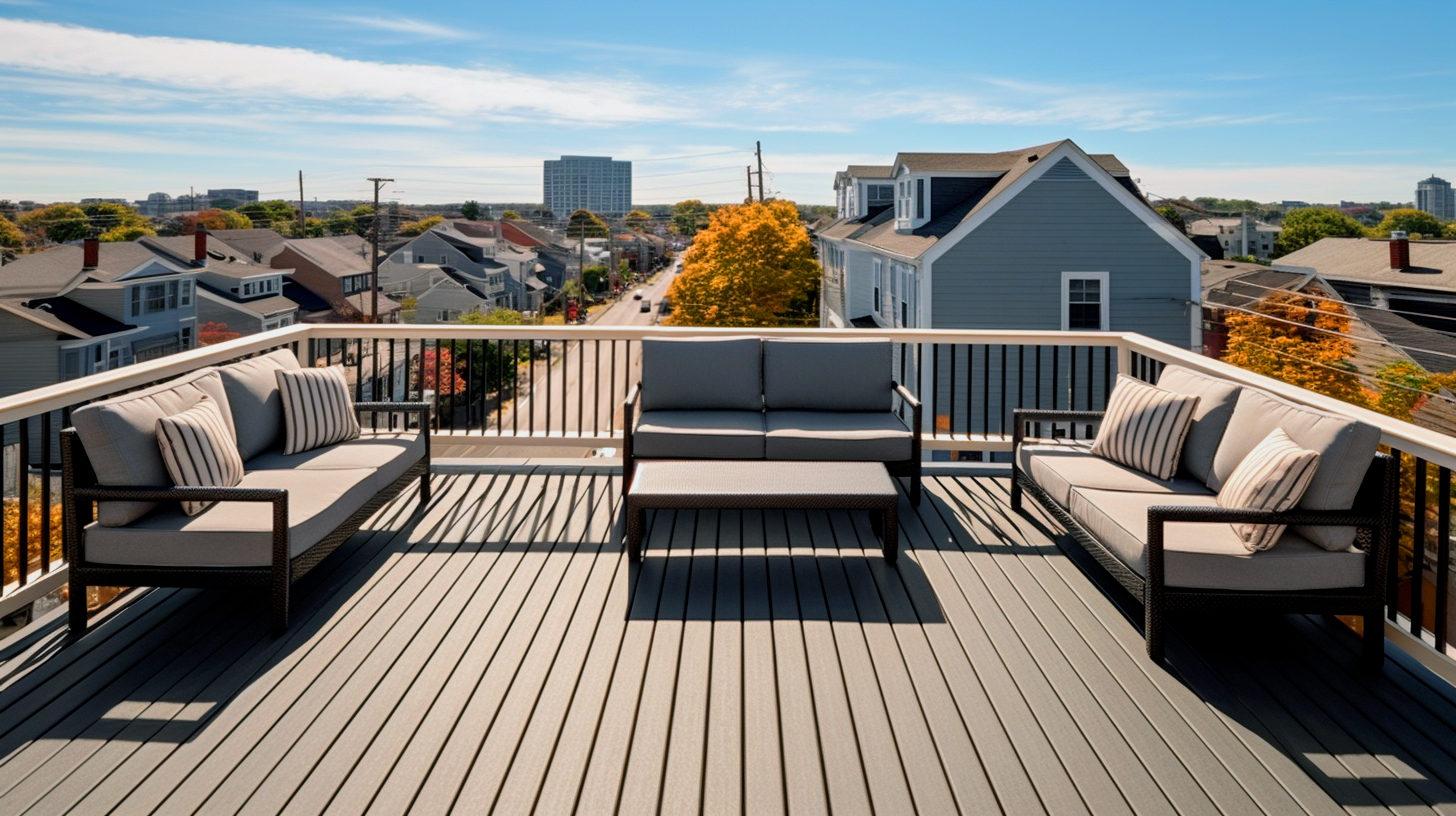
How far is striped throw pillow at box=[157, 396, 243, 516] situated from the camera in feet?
10.5

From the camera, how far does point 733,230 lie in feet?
91.9

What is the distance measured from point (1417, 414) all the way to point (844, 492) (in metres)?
11.6

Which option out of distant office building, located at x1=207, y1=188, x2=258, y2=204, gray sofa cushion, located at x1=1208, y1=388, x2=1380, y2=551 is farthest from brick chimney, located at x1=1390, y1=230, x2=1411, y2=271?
distant office building, located at x1=207, y1=188, x2=258, y2=204

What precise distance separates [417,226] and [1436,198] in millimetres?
54739

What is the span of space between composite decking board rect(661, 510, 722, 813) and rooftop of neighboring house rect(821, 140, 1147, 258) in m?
11.4

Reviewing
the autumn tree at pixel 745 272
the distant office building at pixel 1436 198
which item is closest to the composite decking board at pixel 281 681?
the autumn tree at pixel 745 272

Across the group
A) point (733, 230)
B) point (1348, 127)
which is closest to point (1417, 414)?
point (733, 230)

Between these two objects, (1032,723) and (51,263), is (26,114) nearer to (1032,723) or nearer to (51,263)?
(51,263)

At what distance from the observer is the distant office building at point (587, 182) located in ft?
356

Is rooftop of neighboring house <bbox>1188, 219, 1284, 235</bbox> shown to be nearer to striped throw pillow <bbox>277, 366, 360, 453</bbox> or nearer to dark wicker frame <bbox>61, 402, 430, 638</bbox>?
striped throw pillow <bbox>277, 366, 360, 453</bbox>

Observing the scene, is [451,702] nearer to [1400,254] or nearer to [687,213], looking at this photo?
[1400,254]

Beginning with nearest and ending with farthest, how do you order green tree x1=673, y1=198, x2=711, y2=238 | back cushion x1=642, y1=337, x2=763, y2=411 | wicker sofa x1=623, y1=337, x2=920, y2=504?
wicker sofa x1=623, y1=337, x2=920, y2=504 → back cushion x1=642, y1=337, x2=763, y2=411 → green tree x1=673, y1=198, x2=711, y2=238

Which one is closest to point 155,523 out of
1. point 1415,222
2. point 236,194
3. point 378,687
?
point 378,687

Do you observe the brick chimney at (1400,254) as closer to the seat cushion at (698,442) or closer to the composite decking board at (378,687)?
the seat cushion at (698,442)
